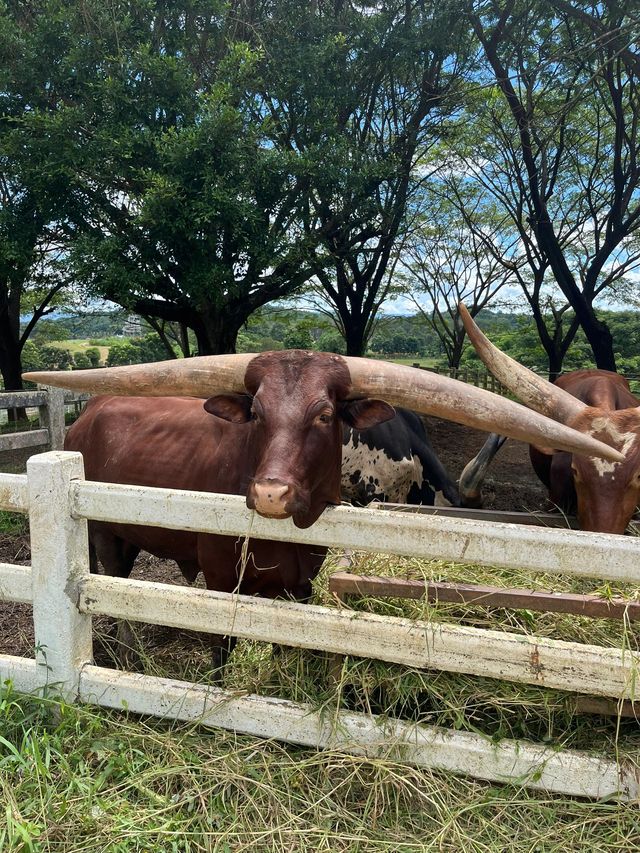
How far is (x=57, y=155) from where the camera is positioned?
26.8ft

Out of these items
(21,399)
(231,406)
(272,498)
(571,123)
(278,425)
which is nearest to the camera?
(272,498)

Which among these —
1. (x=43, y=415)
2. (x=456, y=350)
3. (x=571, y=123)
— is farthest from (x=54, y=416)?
(x=456, y=350)

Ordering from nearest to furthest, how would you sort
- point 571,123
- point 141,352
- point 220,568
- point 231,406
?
1. point 231,406
2. point 220,568
3. point 571,123
4. point 141,352

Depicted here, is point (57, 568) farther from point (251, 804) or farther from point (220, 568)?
point (251, 804)

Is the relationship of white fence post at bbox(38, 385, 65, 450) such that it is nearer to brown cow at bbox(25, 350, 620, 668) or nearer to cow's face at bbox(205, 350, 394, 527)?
brown cow at bbox(25, 350, 620, 668)

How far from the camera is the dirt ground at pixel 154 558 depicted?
12.1 feet

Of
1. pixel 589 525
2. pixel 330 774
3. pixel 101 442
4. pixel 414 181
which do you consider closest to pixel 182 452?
pixel 101 442

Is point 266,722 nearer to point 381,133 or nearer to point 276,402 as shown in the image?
point 276,402

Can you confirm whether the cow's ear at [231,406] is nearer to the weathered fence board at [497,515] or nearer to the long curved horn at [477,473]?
the weathered fence board at [497,515]

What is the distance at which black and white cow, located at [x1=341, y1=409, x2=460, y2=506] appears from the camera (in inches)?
203

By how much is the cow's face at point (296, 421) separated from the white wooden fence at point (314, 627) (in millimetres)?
213

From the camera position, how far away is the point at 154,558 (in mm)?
5551

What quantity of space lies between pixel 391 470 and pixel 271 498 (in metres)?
3.30

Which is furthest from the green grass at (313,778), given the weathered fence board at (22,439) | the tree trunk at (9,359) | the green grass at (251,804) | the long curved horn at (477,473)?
the tree trunk at (9,359)
